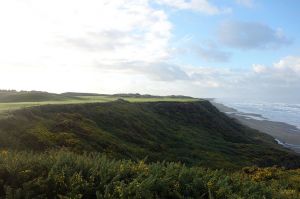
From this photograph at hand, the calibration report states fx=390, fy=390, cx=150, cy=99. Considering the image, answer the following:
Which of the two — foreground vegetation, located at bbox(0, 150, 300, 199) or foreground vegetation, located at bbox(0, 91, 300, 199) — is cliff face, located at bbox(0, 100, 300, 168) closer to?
foreground vegetation, located at bbox(0, 91, 300, 199)

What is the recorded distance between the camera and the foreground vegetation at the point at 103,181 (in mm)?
9406

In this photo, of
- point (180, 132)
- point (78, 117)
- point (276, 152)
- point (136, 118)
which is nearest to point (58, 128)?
point (78, 117)

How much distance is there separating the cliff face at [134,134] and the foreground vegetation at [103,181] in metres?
3.56

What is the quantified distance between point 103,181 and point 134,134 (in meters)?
30.0

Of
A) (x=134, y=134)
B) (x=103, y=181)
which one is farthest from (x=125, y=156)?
(x=103, y=181)

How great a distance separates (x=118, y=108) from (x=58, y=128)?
758 inches

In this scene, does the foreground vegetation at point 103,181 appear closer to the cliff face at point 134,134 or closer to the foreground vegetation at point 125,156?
the foreground vegetation at point 125,156

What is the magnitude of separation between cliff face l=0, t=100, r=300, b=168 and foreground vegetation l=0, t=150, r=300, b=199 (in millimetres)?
3560

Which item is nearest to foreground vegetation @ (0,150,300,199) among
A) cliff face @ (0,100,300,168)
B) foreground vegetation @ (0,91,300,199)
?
foreground vegetation @ (0,91,300,199)

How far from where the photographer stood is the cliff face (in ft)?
82.2

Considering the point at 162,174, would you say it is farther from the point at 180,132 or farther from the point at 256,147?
the point at 256,147

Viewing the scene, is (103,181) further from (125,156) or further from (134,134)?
(134,134)

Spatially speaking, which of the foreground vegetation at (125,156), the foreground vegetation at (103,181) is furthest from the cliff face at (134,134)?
the foreground vegetation at (103,181)

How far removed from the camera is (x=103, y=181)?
996 centimetres
